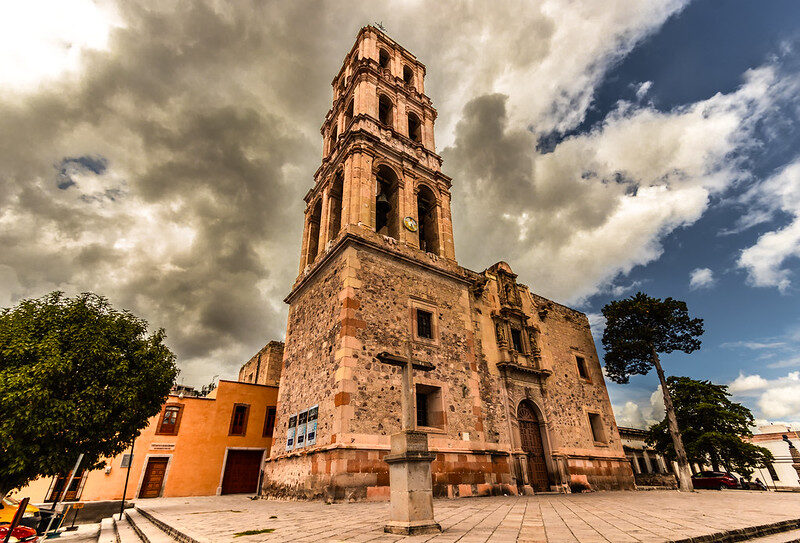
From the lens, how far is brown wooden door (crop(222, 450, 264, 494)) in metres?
18.0

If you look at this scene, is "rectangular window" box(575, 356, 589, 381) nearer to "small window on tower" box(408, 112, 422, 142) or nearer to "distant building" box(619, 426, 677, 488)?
"distant building" box(619, 426, 677, 488)

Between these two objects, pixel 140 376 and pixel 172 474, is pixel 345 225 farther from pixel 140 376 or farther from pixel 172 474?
pixel 172 474

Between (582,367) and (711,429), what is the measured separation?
7910 mm

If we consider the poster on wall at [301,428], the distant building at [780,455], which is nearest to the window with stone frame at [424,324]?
the poster on wall at [301,428]

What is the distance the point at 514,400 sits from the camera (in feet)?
52.6

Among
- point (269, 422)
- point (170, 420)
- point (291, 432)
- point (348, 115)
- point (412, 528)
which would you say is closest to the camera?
point (412, 528)

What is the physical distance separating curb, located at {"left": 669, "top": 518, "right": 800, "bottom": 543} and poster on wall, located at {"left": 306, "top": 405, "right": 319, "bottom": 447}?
396 inches

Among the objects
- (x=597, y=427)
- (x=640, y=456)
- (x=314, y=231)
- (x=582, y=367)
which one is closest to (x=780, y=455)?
(x=640, y=456)

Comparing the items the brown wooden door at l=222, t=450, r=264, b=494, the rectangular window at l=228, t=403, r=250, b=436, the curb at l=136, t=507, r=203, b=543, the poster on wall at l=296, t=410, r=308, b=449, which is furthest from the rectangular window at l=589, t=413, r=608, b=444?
the curb at l=136, t=507, r=203, b=543

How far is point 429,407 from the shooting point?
1328 cm

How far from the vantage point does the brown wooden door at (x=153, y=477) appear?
16.4 m

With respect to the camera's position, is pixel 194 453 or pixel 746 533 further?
pixel 194 453

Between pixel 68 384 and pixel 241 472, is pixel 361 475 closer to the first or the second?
pixel 68 384

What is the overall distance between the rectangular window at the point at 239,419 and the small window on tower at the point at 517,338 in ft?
47.0
